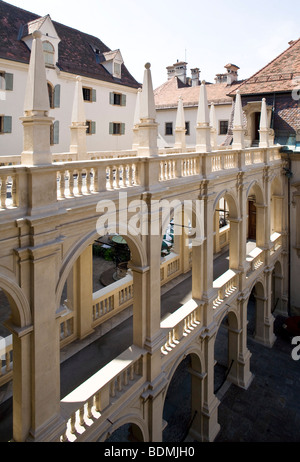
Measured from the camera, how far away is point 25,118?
286 inches

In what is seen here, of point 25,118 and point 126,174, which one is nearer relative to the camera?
point 25,118

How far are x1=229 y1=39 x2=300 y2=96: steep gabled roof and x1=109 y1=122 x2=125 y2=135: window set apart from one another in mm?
10561

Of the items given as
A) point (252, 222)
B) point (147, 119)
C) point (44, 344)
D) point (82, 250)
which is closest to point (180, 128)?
point (147, 119)

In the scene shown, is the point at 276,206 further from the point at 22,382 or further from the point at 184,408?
the point at 22,382

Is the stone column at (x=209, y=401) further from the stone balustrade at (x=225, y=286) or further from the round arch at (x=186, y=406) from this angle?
the stone balustrade at (x=225, y=286)

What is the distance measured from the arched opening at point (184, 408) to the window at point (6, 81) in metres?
19.0

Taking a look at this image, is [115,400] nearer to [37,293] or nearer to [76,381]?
[76,381]

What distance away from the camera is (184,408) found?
57.7 ft

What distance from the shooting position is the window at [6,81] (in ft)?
73.3

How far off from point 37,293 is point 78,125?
8.29 metres

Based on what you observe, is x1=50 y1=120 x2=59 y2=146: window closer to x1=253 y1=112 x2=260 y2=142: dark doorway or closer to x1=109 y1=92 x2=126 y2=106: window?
x1=109 y1=92 x2=126 y2=106: window

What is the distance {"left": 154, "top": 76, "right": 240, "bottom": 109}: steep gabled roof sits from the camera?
38.5 metres
